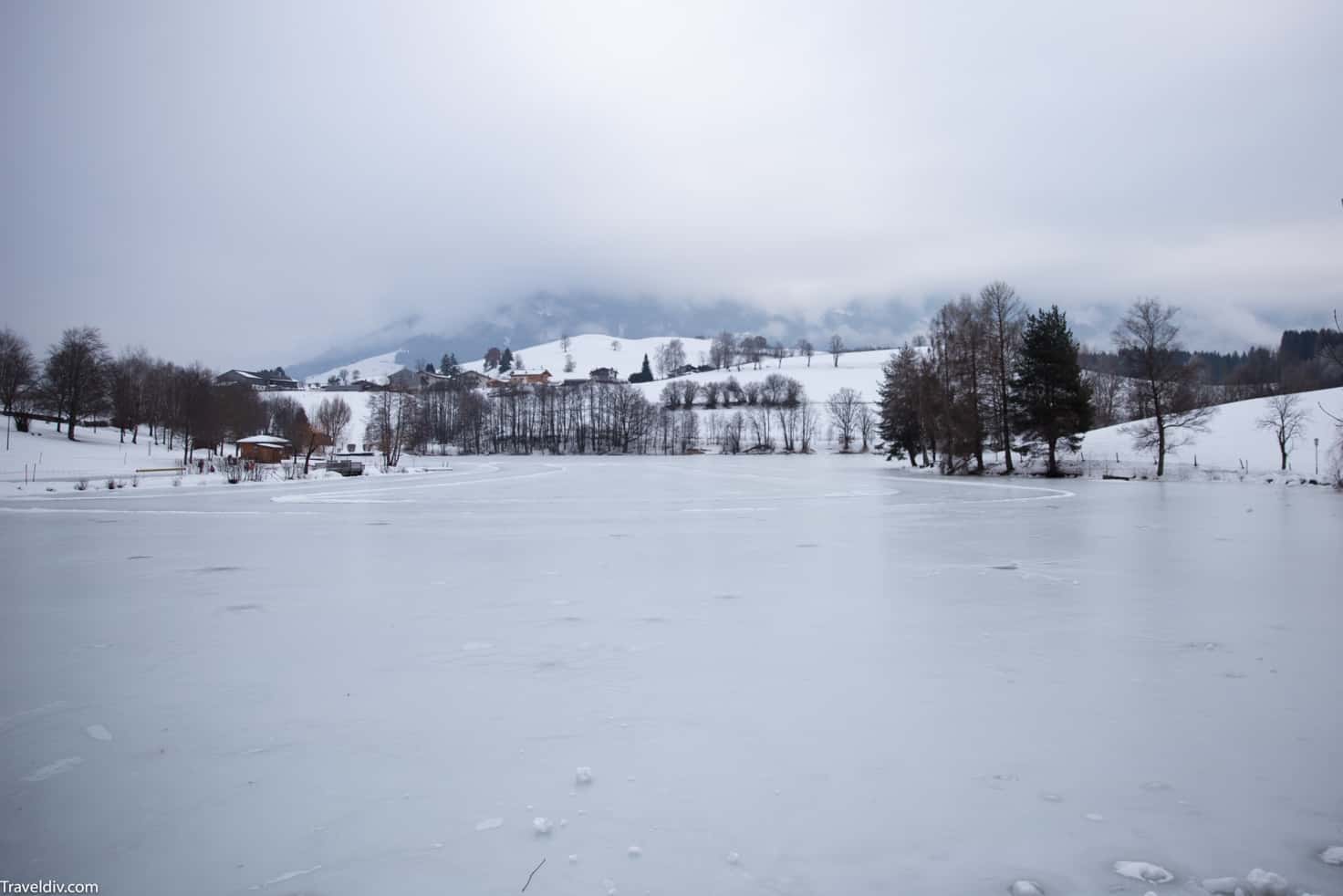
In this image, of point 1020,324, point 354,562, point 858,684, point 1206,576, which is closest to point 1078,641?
point 858,684

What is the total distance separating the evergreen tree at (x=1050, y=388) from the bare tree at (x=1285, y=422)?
37.0 feet

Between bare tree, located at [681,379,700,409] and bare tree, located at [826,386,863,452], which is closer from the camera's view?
bare tree, located at [826,386,863,452]

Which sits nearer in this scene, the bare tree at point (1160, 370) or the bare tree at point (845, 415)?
the bare tree at point (1160, 370)

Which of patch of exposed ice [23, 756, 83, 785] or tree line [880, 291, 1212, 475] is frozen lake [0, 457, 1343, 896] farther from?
tree line [880, 291, 1212, 475]

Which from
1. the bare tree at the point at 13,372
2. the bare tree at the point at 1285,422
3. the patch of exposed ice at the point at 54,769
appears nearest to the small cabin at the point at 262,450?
the bare tree at the point at 13,372

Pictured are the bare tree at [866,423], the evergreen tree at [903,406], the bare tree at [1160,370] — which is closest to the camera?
the bare tree at [1160,370]

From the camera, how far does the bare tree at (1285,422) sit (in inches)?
1701

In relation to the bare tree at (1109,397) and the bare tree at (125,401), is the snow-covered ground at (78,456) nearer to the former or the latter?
the bare tree at (125,401)

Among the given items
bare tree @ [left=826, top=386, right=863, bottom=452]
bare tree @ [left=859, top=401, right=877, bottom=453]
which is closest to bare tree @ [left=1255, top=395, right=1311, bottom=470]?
bare tree @ [left=859, top=401, right=877, bottom=453]

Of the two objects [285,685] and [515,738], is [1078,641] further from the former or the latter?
[285,685]

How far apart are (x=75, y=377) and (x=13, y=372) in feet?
20.4

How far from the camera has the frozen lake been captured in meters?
3.26

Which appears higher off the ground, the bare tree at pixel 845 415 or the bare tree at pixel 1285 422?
the bare tree at pixel 845 415

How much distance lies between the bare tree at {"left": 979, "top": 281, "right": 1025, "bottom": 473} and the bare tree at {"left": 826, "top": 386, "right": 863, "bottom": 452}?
61.9 m
